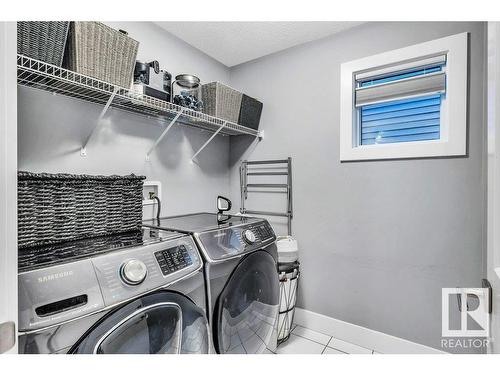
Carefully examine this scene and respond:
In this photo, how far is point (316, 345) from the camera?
1916 mm

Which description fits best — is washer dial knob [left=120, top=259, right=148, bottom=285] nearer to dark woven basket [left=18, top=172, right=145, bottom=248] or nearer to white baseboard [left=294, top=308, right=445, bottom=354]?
dark woven basket [left=18, top=172, right=145, bottom=248]

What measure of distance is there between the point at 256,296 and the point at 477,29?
6.73 ft

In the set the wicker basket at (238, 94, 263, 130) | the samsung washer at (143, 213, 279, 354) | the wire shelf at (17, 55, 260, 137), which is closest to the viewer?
the wire shelf at (17, 55, 260, 137)

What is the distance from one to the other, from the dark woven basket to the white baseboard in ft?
5.30

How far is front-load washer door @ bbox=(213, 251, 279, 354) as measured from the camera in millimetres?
1266

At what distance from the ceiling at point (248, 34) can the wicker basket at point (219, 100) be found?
415 millimetres

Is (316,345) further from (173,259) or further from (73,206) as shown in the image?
(73,206)

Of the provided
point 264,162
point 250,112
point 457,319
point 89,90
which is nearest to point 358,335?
point 457,319

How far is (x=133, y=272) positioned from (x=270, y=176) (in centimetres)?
161

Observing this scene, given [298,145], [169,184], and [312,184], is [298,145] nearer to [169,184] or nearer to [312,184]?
[312,184]

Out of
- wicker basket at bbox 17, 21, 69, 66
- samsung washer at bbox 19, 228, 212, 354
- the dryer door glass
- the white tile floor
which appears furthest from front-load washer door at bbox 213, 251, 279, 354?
wicker basket at bbox 17, 21, 69, 66
